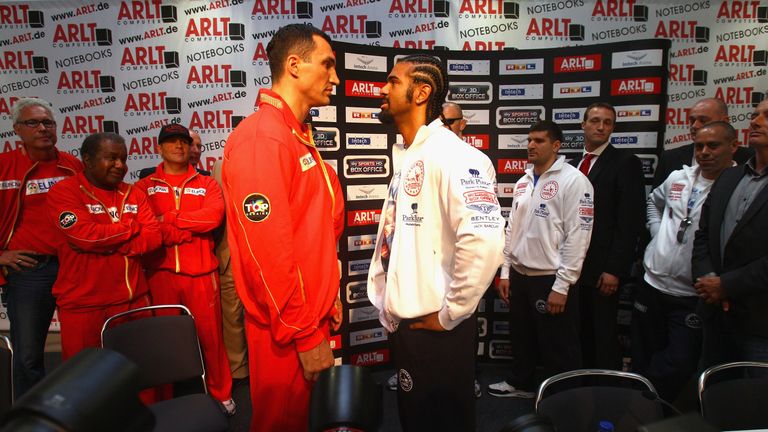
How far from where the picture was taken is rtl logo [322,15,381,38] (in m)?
3.75

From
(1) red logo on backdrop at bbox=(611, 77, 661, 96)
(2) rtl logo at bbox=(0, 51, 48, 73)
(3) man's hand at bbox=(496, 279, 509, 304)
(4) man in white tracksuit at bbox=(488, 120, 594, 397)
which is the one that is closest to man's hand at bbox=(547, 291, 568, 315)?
(4) man in white tracksuit at bbox=(488, 120, 594, 397)

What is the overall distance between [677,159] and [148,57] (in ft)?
14.6

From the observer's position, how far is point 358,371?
0.86 metres

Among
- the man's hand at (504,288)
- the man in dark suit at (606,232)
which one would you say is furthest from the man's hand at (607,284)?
the man's hand at (504,288)

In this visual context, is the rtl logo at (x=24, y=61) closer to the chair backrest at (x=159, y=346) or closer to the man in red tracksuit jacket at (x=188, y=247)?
the man in red tracksuit jacket at (x=188, y=247)

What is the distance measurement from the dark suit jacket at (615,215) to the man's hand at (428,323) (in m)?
1.78

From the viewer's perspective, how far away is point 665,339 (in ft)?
8.16

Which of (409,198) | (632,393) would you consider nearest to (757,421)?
(632,393)

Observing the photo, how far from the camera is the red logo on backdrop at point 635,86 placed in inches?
120

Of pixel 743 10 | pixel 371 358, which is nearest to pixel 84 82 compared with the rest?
pixel 371 358

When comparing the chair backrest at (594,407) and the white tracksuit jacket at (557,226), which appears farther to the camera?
the white tracksuit jacket at (557,226)

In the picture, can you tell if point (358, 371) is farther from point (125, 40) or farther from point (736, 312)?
point (125, 40)

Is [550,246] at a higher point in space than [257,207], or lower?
lower

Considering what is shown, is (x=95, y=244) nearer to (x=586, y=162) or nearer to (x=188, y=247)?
(x=188, y=247)
